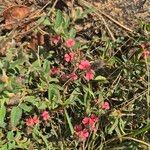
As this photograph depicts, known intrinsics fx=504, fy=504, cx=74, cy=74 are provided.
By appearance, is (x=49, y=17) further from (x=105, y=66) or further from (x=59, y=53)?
(x=105, y=66)

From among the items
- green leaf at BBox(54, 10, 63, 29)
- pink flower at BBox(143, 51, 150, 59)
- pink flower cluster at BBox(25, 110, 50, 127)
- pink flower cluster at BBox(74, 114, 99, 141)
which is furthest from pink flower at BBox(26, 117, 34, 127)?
pink flower at BBox(143, 51, 150, 59)

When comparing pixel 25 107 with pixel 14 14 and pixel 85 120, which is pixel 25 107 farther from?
pixel 14 14

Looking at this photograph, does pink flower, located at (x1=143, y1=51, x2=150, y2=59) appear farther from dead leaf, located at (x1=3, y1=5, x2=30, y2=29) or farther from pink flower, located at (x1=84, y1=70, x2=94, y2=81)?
dead leaf, located at (x1=3, y1=5, x2=30, y2=29)

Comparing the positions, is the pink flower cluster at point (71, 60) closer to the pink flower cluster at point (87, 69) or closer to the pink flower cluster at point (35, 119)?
the pink flower cluster at point (87, 69)

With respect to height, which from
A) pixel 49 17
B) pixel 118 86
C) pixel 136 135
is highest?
pixel 49 17

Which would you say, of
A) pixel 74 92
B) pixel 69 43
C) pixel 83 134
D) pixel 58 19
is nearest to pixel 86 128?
pixel 83 134

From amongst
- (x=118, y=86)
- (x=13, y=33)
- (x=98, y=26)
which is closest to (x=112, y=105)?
(x=118, y=86)
